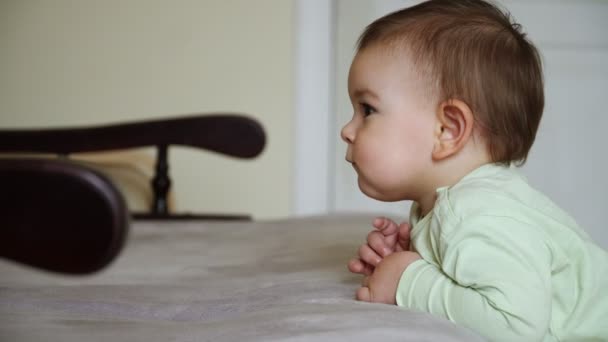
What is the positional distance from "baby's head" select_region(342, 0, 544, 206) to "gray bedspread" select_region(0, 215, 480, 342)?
0.73 feet

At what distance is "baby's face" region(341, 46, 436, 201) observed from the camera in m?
0.85

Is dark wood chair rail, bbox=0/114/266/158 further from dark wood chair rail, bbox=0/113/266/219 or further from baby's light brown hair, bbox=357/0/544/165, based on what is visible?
baby's light brown hair, bbox=357/0/544/165

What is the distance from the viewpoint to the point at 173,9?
8.05 ft

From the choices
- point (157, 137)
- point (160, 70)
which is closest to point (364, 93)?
point (157, 137)

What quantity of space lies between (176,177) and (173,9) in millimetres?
572

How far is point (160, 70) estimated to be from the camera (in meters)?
2.46

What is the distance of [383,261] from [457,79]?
224 millimetres

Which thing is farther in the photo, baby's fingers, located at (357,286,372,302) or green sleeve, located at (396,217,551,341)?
baby's fingers, located at (357,286,372,302)

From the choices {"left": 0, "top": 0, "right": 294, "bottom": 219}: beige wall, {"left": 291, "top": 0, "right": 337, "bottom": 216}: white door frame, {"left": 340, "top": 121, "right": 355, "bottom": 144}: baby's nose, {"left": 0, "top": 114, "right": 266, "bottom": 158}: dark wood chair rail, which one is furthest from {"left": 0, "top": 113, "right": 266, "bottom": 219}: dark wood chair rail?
{"left": 291, "top": 0, "right": 337, "bottom": 216}: white door frame

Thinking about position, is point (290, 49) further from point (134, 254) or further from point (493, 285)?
point (493, 285)

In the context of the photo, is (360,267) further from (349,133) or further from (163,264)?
(163,264)

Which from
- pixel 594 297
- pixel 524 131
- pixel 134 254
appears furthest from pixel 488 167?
pixel 134 254

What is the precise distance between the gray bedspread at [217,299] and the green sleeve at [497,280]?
34 mm

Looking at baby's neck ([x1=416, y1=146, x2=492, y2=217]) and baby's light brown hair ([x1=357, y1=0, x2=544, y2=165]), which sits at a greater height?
baby's light brown hair ([x1=357, y1=0, x2=544, y2=165])
